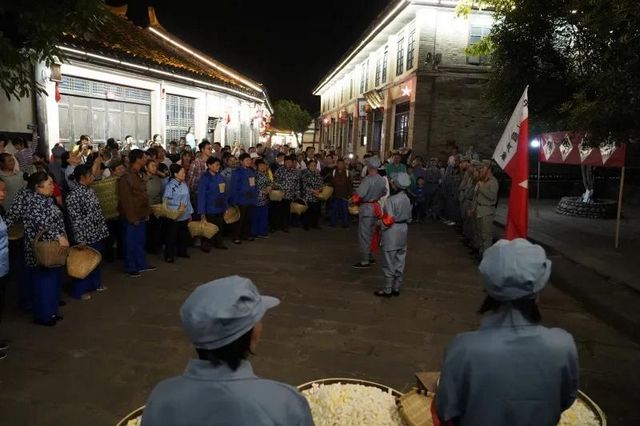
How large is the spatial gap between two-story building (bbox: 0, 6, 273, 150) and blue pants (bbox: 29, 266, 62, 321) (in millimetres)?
5257

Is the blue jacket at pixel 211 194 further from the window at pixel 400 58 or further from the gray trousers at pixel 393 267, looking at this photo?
the window at pixel 400 58

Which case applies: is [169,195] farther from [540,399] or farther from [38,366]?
[540,399]

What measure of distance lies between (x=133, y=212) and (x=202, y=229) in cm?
188

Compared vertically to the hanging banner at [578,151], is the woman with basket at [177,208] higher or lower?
lower

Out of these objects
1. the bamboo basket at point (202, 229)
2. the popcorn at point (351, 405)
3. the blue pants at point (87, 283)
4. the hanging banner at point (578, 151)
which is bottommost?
the blue pants at point (87, 283)

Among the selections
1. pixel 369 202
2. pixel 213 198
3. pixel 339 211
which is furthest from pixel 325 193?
pixel 369 202

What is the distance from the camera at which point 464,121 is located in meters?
19.7

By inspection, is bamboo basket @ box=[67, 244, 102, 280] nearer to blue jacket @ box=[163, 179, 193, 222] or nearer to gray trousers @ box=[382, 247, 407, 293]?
blue jacket @ box=[163, 179, 193, 222]

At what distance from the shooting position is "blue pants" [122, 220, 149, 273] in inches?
303

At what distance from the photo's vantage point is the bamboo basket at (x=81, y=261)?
6148 millimetres

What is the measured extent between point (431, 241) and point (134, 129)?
9.00 metres

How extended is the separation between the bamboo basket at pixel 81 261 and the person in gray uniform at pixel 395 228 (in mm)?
3819

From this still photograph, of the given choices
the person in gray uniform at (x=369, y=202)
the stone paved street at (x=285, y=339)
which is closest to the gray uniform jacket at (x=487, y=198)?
the stone paved street at (x=285, y=339)

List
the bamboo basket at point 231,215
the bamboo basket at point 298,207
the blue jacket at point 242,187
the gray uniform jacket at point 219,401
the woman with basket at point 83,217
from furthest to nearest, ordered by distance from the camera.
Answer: the bamboo basket at point 298,207 → the blue jacket at point 242,187 → the bamboo basket at point 231,215 → the woman with basket at point 83,217 → the gray uniform jacket at point 219,401
